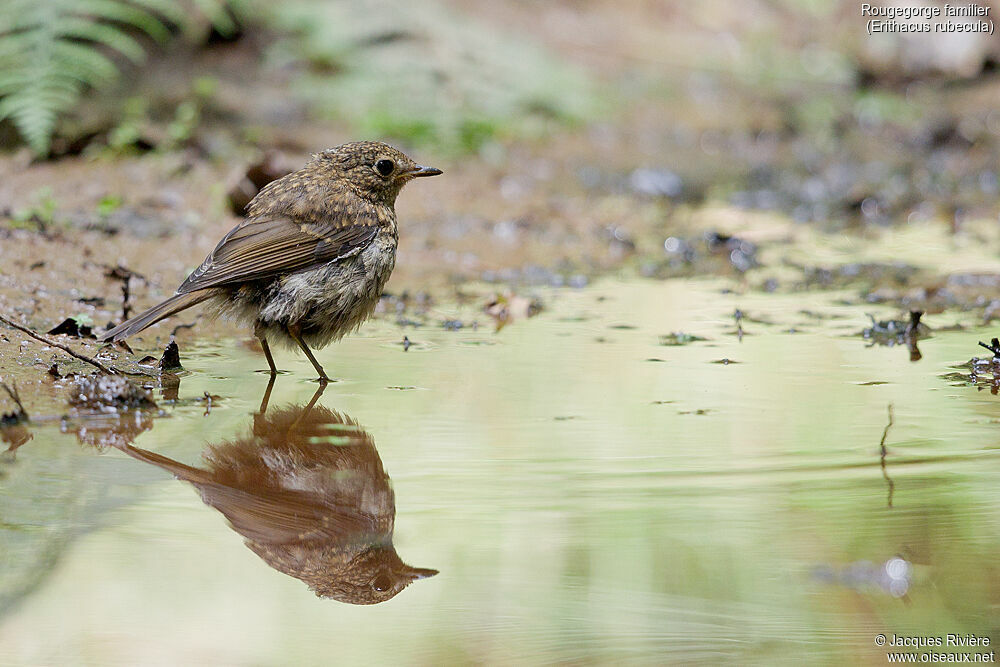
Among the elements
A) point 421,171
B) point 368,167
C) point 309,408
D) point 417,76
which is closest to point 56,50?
point 417,76

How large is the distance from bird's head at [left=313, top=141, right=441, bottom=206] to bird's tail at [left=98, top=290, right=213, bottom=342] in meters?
1.09

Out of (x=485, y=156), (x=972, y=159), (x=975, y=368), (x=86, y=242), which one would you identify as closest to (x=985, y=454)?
(x=975, y=368)

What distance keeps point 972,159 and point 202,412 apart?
8035mm

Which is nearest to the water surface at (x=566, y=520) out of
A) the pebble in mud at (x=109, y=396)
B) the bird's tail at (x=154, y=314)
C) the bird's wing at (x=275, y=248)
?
the pebble in mud at (x=109, y=396)

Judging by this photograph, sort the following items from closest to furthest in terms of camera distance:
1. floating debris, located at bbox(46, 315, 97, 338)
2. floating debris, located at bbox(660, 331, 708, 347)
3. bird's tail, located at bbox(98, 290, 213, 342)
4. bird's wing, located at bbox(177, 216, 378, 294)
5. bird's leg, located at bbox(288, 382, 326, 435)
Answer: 1. bird's leg, located at bbox(288, 382, 326, 435)
2. bird's tail, located at bbox(98, 290, 213, 342)
3. bird's wing, located at bbox(177, 216, 378, 294)
4. floating debris, located at bbox(46, 315, 97, 338)
5. floating debris, located at bbox(660, 331, 708, 347)

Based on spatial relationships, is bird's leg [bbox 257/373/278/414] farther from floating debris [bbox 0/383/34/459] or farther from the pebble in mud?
floating debris [bbox 0/383/34/459]

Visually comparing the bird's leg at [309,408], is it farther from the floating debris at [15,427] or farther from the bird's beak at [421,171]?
the bird's beak at [421,171]

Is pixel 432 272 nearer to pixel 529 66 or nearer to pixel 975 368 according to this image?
pixel 975 368

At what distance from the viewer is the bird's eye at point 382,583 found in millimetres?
2607

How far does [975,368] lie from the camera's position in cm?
445

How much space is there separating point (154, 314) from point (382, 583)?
6.69 feet

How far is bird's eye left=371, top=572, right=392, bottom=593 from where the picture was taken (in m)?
2.61

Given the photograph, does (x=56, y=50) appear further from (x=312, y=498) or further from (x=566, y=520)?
(x=566, y=520)

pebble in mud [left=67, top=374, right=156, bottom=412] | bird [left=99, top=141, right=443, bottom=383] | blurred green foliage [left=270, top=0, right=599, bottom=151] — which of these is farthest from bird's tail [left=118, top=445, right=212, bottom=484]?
blurred green foliage [left=270, top=0, right=599, bottom=151]
